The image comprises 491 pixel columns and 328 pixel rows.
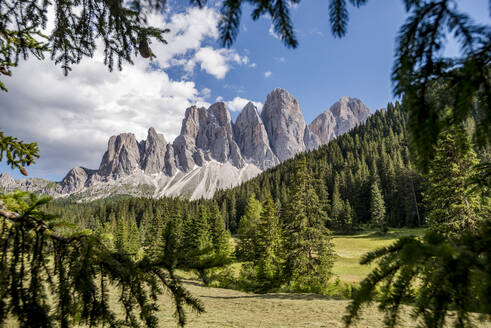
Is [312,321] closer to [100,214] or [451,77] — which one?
[451,77]

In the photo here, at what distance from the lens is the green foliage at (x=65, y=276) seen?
5.47ft

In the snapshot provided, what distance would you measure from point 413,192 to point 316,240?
49.3 m

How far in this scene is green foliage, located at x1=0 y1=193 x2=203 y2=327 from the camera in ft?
5.47

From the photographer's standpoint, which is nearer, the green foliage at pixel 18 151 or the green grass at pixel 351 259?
the green foliage at pixel 18 151

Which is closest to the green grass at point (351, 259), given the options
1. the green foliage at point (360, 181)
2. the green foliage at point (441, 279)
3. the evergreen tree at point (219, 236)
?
the green foliage at point (360, 181)

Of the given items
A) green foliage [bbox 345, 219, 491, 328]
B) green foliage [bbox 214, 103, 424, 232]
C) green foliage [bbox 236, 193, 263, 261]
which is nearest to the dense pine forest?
green foliage [bbox 214, 103, 424, 232]

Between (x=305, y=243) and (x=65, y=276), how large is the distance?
56.9 ft

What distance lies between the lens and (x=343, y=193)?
237 feet

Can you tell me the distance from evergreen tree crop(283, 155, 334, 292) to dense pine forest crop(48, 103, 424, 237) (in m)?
17.9

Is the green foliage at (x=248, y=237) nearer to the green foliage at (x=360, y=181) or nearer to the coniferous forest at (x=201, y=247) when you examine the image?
the green foliage at (x=360, y=181)

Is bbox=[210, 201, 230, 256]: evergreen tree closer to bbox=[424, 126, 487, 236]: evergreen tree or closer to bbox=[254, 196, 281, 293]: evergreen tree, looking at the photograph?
bbox=[254, 196, 281, 293]: evergreen tree

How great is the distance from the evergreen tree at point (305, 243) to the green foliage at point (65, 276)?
16116 mm

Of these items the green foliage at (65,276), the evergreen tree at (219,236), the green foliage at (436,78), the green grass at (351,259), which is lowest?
the green grass at (351,259)

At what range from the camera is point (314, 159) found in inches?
3787
